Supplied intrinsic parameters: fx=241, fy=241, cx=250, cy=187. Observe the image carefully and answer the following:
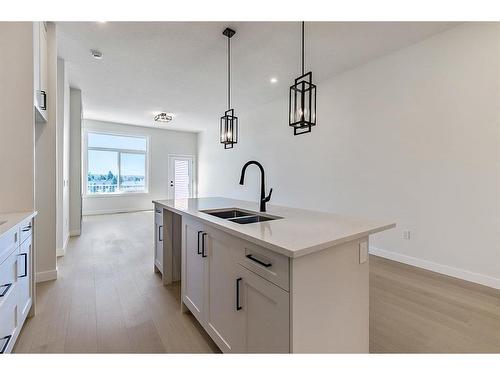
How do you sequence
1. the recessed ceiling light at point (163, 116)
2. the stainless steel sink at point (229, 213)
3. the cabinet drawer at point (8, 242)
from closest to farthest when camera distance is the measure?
1. the cabinet drawer at point (8, 242)
2. the stainless steel sink at point (229, 213)
3. the recessed ceiling light at point (163, 116)

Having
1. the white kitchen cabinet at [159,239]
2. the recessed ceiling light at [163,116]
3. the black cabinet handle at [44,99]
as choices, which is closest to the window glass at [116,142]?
the recessed ceiling light at [163,116]

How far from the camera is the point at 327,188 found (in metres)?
4.11

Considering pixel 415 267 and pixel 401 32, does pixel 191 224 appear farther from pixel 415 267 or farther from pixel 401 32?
pixel 401 32

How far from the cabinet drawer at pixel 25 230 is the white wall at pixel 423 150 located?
3783 mm

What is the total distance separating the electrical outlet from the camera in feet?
4.48

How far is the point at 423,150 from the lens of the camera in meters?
2.97

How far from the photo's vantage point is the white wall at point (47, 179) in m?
2.53

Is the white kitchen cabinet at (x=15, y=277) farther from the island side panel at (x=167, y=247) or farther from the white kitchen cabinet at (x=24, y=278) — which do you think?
the island side panel at (x=167, y=247)

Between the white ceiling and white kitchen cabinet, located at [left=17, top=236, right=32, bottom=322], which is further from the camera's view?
the white ceiling

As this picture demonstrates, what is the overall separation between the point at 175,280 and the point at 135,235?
8.19 ft

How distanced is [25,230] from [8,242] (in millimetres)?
454

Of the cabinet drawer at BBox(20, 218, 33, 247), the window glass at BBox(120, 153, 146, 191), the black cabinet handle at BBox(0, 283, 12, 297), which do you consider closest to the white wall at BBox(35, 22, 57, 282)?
the cabinet drawer at BBox(20, 218, 33, 247)

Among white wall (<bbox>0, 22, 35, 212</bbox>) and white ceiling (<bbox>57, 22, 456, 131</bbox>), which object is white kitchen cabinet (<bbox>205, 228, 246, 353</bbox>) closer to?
white wall (<bbox>0, 22, 35, 212</bbox>)

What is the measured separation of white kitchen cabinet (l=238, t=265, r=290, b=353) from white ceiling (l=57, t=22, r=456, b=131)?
8.84ft
